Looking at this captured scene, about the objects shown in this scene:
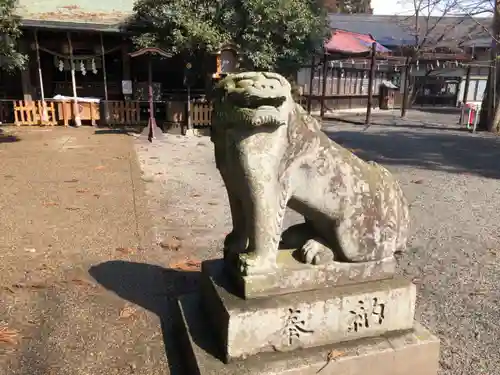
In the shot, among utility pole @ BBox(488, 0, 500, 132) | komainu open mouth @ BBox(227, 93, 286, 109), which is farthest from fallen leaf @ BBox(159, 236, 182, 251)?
utility pole @ BBox(488, 0, 500, 132)

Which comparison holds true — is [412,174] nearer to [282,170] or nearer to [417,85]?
[282,170]

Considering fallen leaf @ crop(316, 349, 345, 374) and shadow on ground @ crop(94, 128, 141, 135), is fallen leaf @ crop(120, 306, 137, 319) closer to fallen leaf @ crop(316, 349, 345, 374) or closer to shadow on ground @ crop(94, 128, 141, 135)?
fallen leaf @ crop(316, 349, 345, 374)

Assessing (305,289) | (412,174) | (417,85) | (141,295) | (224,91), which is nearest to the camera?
(224,91)

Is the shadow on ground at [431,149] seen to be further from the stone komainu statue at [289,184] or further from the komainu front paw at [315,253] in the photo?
the komainu front paw at [315,253]

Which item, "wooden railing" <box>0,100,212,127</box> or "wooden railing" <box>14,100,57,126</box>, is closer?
"wooden railing" <box>0,100,212,127</box>

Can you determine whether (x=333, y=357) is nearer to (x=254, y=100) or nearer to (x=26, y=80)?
(x=254, y=100)

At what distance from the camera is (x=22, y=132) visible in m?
12.3

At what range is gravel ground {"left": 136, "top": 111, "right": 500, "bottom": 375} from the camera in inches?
124

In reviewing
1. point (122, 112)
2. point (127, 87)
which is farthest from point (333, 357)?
point (127, 87)

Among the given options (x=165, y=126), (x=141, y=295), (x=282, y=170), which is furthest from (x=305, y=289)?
(x=165, y=126)

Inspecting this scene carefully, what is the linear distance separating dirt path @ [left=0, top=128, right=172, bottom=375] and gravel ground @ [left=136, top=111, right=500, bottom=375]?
52 centimetres

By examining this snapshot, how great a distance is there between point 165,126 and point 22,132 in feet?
13.4

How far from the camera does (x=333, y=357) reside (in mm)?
2295

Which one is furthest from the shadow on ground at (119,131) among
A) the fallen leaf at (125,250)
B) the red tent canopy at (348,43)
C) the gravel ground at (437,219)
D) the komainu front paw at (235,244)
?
the red tent canopy at (348,43)
